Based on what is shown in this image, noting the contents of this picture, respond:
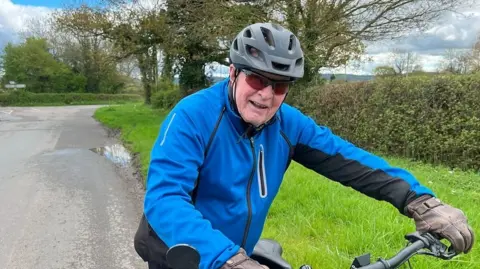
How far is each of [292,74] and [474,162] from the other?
23.9ft

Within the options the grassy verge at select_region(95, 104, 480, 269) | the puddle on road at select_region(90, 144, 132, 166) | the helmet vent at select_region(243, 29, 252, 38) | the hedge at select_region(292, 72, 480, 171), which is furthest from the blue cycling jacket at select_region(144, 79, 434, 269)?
the puddle on road at select_region(90, 144, 132, 166)

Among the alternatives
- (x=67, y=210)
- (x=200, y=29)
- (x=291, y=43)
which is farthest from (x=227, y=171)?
(x=200, y=29)

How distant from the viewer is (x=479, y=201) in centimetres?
552

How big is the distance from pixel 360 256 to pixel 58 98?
182ft

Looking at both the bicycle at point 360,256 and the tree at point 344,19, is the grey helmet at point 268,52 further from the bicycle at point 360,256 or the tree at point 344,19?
the tree at point 344,19

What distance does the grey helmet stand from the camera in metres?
1.77

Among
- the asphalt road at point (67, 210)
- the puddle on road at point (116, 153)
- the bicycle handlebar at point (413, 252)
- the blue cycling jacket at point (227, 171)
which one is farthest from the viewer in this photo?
the puddle on road at point (116, 153)

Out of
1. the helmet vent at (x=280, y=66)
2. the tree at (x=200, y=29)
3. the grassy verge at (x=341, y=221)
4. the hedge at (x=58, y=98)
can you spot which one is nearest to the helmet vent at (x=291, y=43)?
the helmet vent at (x=280, y=66)

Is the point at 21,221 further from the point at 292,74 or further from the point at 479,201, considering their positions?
the point at 479,201

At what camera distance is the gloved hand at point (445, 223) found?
1.75 meters

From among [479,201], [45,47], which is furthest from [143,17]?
[45,47]

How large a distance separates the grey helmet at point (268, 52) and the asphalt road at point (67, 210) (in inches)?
132

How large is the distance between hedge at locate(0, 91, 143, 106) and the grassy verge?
4932 centimetres

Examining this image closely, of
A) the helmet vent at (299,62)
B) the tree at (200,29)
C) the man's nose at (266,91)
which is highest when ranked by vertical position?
the tree at (200,29)
